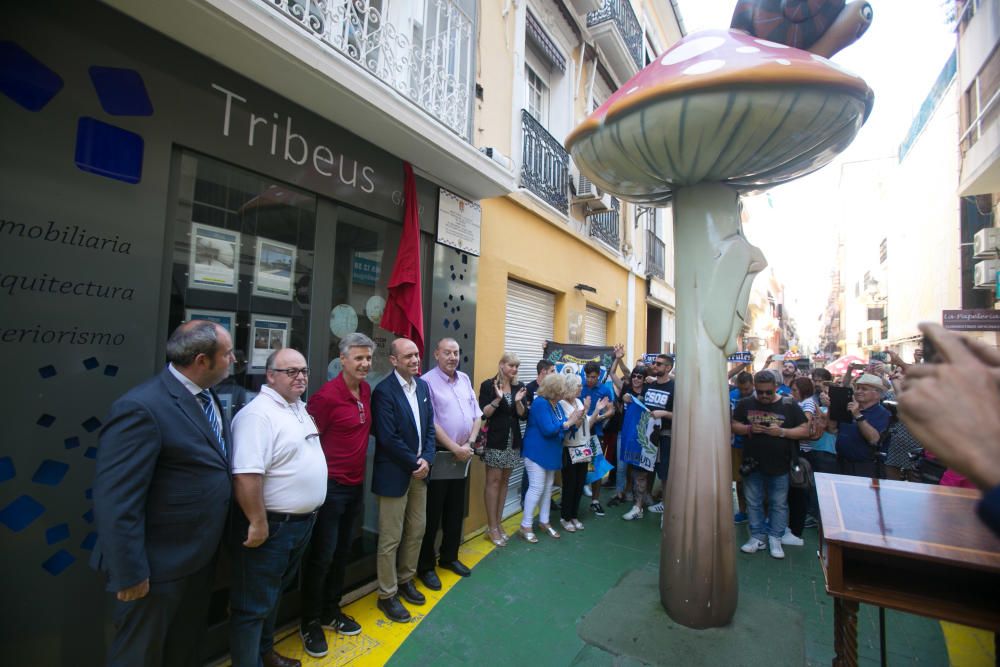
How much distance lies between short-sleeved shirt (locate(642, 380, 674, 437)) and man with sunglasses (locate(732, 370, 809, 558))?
31.4 inches

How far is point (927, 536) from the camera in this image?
1.93m

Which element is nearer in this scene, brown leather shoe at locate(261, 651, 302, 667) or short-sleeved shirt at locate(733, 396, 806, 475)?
brown leather shoe at locate(261, 651, 302, 667)

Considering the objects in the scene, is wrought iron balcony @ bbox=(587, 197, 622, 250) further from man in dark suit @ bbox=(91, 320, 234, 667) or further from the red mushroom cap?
man in dark suit @ bbox=(91, 320, 234, 667)

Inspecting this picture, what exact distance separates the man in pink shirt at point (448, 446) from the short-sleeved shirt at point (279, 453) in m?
1.32

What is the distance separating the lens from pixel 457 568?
4.00 metres

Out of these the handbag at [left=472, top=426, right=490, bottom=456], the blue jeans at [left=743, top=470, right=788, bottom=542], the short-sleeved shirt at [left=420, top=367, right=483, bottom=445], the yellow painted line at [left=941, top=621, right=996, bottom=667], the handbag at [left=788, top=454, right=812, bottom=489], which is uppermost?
the short-sleeved shirt at [left=420, top=367, right=483, bottom=445]

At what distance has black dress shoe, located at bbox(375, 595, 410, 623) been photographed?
3303 mm

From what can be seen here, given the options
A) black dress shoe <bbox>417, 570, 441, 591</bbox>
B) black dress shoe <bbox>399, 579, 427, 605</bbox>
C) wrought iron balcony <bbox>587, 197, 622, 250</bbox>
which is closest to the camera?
black dress shoe <bbox>399, 579, 427, 605</bbox>

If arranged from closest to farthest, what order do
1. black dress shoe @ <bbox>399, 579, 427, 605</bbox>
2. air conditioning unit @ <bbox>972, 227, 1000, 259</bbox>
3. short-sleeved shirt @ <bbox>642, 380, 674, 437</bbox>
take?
black dress shoe @ <bbox>399, 579, 427, 605</bbox>, short-sleeved shirt @ <bbox>642, 380, 674, 437</bbox>, air conditioning unit @ <bbox>972, 227, 1000, 259</bbox>

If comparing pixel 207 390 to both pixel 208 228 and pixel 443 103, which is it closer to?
pixel 208 228

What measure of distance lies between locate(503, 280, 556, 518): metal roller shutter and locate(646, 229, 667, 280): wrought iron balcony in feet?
16.5

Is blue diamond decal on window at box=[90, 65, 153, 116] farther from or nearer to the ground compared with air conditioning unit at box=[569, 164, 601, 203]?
nearer to the ground

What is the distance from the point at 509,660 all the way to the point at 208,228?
11.0 feet

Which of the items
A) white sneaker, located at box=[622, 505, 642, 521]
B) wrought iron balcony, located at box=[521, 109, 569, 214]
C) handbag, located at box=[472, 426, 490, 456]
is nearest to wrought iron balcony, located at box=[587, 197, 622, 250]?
wrought iron balcony, located at box=[521, 109, 569, 214]
